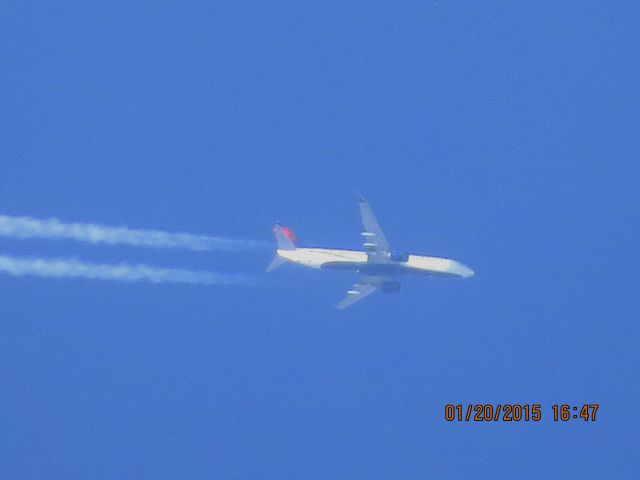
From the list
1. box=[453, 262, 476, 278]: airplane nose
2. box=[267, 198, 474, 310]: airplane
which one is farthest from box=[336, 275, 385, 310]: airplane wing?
box=[453, 262, 476, 278]: airplane nose

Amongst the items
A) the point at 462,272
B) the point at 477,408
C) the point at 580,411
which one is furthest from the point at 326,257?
the point at 580,411

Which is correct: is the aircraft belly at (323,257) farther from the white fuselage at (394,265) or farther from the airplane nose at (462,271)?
the airplane nose at (462,271)

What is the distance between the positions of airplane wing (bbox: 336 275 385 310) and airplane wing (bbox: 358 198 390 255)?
1.27 meters

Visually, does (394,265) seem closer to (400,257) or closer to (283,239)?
(400,257)

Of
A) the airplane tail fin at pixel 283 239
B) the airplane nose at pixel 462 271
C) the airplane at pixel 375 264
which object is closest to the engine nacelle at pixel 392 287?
the airplane at pixel 375 264

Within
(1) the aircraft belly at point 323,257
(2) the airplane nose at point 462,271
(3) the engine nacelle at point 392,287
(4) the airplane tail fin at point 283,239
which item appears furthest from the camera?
(4) the airplane tail fin at point 283,239

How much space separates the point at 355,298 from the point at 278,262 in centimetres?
375

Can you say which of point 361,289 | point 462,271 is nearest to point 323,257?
point 361,289

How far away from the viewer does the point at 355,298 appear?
4250cm

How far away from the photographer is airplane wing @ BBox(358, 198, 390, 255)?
4116 centimetres

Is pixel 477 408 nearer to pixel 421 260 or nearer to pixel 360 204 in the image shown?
pixel 421 260

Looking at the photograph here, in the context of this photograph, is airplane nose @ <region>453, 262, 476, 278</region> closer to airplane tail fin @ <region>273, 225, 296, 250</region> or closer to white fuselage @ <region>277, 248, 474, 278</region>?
white fuselage @ <region>277, 248, 474, 278</region>

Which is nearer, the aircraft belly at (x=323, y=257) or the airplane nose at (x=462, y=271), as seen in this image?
the airplane nose at (x=462, y=271)

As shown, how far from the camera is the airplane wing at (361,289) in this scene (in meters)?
42.2
